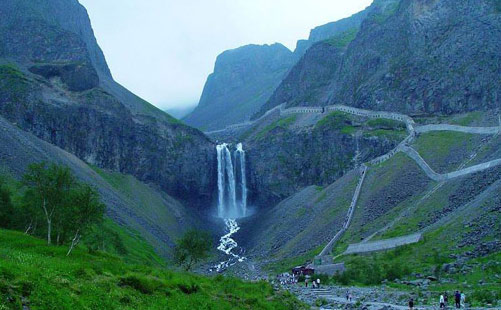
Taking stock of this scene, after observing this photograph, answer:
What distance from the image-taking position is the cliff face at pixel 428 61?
11719cm

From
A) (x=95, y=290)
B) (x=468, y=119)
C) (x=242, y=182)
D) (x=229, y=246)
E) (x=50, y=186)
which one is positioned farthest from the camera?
A: (x=242, y=182)

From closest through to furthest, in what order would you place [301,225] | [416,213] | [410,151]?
[416,213]
[301,225]
[410,151]

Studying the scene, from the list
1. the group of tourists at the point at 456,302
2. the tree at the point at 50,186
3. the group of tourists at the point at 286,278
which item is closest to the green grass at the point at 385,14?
the group of tourists at the point at 286,278

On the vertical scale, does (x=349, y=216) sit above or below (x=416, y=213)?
above

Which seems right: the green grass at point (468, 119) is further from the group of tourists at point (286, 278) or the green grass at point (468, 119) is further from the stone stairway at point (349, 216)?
the group of tourists at point (286, 278)

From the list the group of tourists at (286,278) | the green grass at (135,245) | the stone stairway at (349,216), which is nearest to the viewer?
the group of tourists at (286,278)

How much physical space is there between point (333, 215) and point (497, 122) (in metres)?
37.4

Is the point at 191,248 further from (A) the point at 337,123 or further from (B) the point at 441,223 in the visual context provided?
(A) the point at 337,123

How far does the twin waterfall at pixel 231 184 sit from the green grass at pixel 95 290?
10302 centimetres

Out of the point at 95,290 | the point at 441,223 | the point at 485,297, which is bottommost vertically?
the point at 95,290

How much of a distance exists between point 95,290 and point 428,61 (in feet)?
408

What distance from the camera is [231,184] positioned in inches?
5748

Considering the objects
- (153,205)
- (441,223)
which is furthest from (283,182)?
(441,223)

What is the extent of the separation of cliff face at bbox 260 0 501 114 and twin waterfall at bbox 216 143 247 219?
1509 inches
